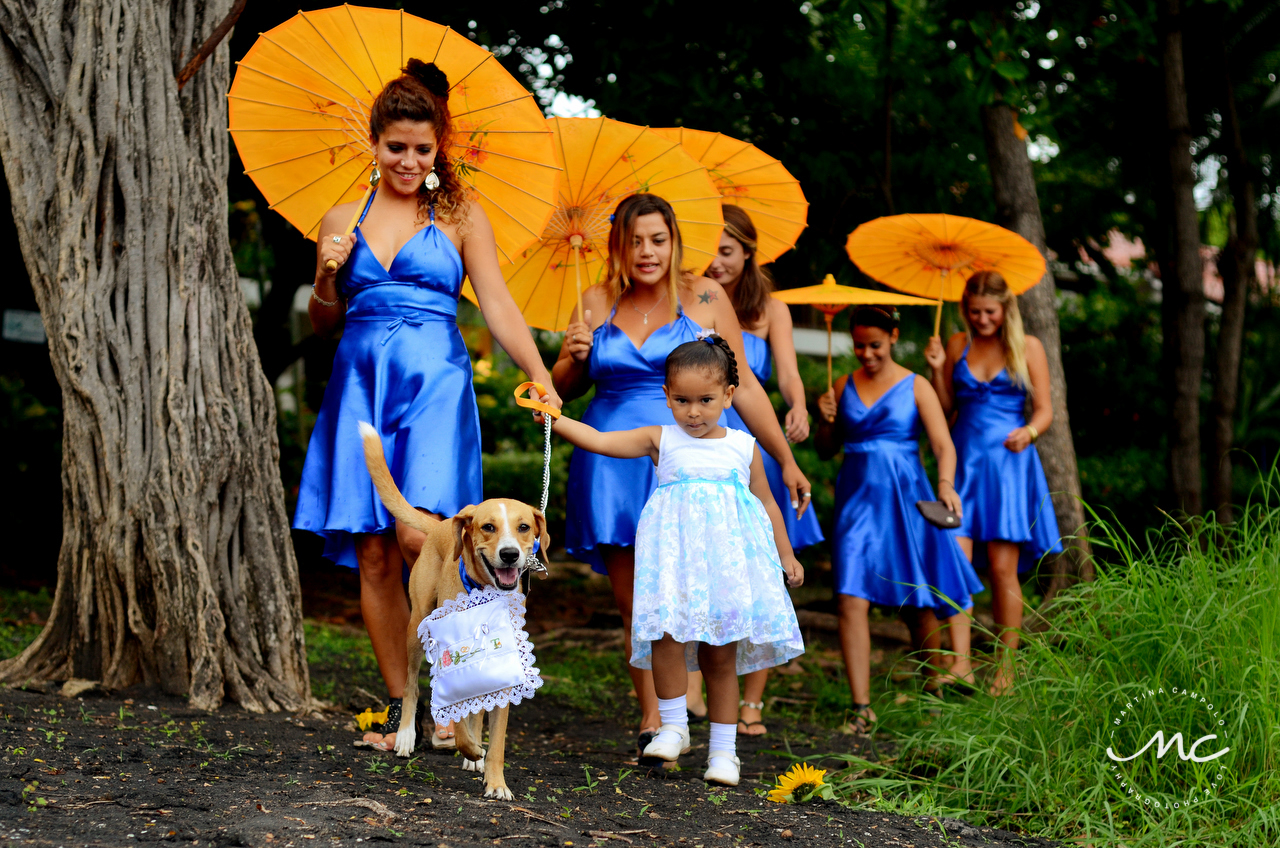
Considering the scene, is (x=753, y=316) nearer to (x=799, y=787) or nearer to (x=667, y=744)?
(x=667, y=744)

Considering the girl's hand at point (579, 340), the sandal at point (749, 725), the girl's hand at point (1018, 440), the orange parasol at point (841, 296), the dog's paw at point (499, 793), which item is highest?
the orange parasol at point (841, 296)

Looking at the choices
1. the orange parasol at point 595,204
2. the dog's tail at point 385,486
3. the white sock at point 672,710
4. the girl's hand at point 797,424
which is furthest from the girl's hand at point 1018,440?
the dog's tail at point 385,486

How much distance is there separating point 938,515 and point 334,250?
2980mm

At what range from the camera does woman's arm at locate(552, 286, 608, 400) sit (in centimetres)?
459

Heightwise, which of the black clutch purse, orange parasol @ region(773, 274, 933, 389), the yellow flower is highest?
orange parasol @ region(773, 274, 933, 389)

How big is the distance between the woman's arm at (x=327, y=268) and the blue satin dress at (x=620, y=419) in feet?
3.43

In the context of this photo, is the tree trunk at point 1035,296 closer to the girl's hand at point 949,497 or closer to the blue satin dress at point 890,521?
the blue satin dress at point 890,521

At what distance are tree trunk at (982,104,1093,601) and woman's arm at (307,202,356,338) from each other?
438 centimetres

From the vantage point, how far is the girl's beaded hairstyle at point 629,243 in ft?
14.7

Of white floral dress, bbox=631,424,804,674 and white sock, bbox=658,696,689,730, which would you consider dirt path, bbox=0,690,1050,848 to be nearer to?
white sock, bbox=658,696,689,730

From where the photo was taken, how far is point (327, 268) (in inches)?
152

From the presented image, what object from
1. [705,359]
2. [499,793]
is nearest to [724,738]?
[499,793]

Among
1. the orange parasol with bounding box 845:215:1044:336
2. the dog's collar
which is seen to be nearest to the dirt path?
the dog's collar

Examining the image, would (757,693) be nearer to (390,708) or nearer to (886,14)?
(390,708)
